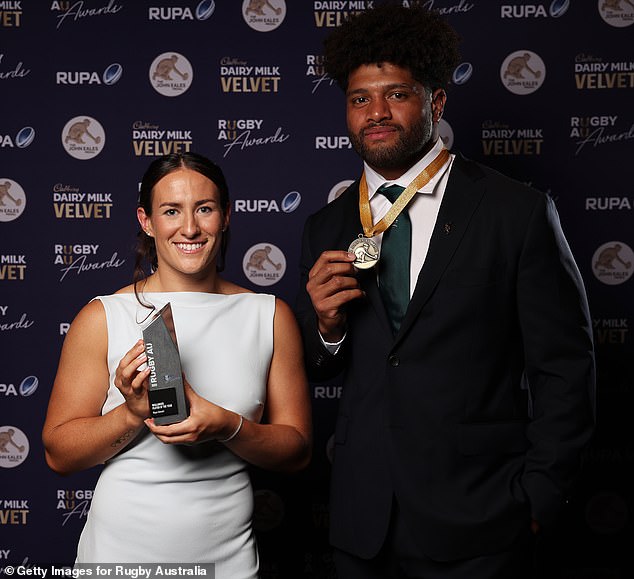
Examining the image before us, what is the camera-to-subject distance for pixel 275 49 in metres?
3.01

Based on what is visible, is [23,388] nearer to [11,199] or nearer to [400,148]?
[11,199]

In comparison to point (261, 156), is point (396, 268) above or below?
below

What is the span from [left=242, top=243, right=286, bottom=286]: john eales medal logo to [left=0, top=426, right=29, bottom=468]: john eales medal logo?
3.87 feet

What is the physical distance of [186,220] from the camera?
1.72m

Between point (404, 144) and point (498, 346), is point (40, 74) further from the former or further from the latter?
point (498, 346)

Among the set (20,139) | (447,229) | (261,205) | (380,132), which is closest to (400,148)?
(380,132)

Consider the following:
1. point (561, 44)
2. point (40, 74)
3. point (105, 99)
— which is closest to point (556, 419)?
point (561, 44)

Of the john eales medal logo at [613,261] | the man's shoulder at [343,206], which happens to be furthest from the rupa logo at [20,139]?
the john eales medal logo at [613,261]

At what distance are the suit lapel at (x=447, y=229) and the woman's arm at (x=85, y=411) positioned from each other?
67 centimetres

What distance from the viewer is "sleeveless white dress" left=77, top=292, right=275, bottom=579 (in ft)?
5.27

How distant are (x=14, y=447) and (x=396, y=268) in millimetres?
2091

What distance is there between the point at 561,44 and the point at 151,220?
1.99 metres

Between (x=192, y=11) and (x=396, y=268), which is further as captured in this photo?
(x=192, y=11)

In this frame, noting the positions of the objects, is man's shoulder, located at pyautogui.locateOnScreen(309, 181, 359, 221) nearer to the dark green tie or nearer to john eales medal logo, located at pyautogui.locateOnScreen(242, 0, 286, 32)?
the dark green tie
